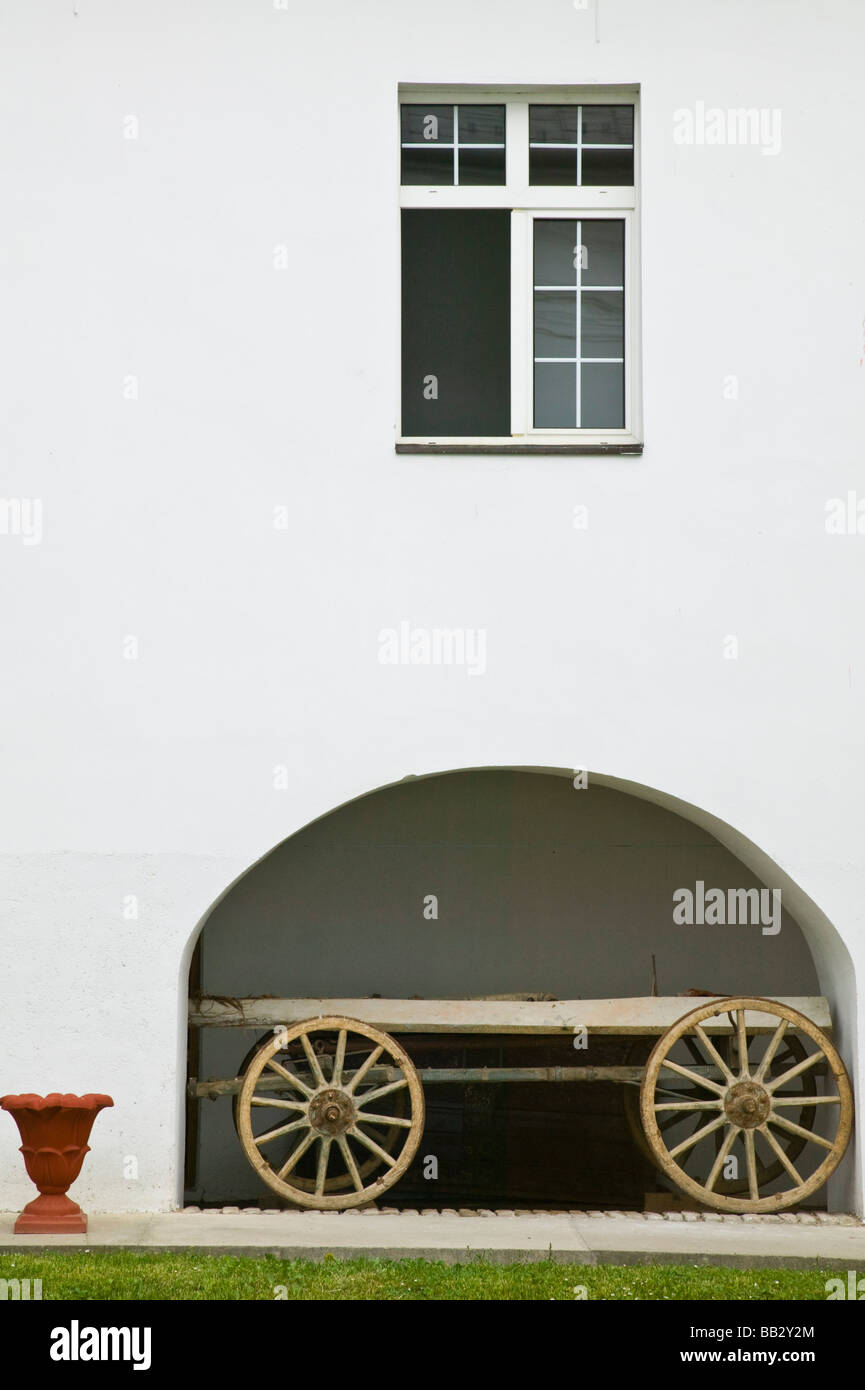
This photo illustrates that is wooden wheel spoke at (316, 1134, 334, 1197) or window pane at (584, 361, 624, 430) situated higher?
window pane at (584, 361, 624, 430)

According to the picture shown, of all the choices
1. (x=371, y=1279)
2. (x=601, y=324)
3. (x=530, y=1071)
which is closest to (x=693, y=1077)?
(x=530, y=1071)

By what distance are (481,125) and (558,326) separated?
115 cm

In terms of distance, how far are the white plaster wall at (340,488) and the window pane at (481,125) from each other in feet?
0.69

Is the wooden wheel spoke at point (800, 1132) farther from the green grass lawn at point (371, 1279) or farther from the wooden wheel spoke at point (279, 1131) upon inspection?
the wooden wheel spoke at point (279, 1131)

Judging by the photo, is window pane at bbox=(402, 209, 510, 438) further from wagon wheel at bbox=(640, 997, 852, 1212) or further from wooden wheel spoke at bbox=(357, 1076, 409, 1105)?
wooden wheel spoke at bbox=(357, 1076, 409, 1105)

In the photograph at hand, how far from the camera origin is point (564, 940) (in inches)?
423

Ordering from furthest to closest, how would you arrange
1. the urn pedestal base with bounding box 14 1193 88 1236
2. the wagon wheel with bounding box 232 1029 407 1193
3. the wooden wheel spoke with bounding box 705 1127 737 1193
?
the wagon wheel with bounding box 232 1029 407 1193, the wooden wheel spoke with bounding box 705 1127 737 1193, the urn pedestal base with bounding box 14 1193 88 1236

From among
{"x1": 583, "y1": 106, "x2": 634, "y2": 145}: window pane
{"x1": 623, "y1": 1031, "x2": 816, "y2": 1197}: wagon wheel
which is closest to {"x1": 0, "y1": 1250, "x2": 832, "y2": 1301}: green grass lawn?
{"x1": 623, "y1": 1031, "x2": 816, "y2": 1197}: wagon wheel

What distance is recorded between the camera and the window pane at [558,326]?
870 centimetres

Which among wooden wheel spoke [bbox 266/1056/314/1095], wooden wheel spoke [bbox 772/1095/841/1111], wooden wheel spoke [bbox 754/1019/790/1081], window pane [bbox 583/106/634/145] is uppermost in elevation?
window pane [bbox 583/106/634/145]

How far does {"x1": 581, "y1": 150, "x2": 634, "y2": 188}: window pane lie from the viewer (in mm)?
8656

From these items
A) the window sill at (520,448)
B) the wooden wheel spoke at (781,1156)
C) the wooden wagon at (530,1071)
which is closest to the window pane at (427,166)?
the window sill at (520,448)
